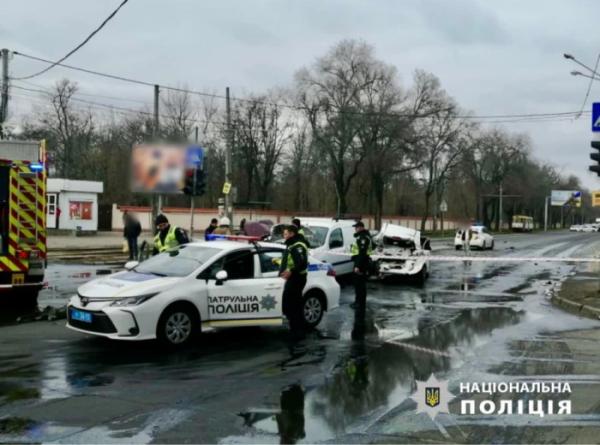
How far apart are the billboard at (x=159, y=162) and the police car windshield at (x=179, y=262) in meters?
16.2

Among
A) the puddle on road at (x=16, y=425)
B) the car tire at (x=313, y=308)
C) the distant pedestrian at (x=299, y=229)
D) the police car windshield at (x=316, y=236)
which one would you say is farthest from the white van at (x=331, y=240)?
the puddle on road at (x=16, y=425)

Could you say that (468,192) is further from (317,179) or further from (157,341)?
(157,341)

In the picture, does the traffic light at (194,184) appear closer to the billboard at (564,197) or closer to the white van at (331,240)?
the white van at (331,240)

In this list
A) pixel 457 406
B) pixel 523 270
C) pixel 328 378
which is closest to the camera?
pixel 457 406

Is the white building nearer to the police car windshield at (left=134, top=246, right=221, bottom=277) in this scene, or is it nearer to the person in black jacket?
the person in black jacket

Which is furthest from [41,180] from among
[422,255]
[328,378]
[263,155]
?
[263,155]

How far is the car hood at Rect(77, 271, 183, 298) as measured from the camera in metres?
8.54

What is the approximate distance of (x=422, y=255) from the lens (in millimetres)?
19703

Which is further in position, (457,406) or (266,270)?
(266,270)

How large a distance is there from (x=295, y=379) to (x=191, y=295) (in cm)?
228

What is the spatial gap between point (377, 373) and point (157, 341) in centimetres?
302

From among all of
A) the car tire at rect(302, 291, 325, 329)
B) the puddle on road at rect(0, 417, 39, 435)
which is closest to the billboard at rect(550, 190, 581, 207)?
the car tire at rect(302, 291, 325, 329)

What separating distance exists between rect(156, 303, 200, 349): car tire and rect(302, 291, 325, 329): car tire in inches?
81.8

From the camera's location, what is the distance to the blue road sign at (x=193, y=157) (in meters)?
25.7
